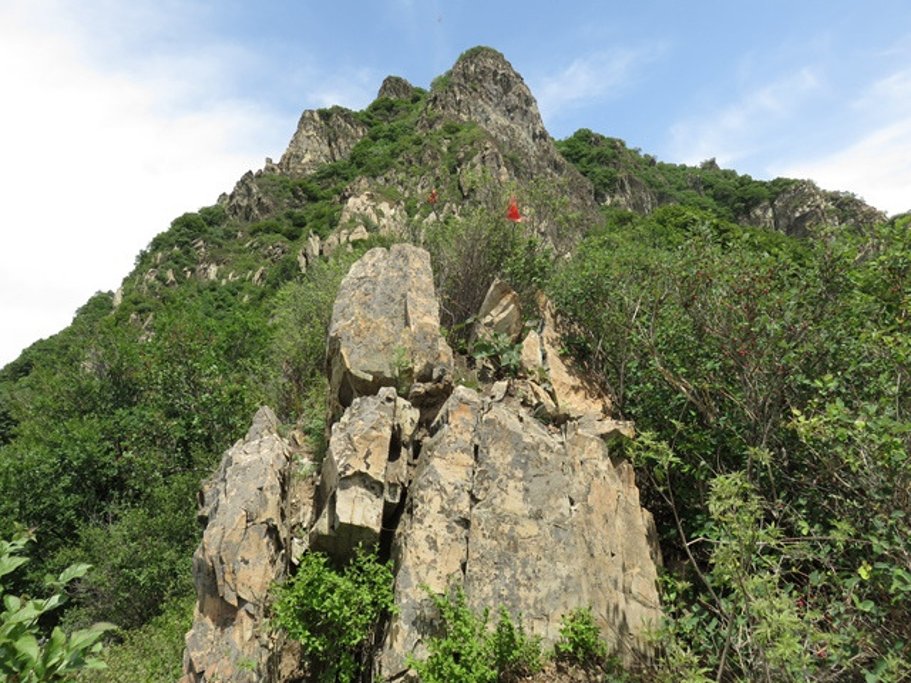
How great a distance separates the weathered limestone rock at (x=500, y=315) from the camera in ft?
31.8

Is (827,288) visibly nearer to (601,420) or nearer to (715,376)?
(715,376)

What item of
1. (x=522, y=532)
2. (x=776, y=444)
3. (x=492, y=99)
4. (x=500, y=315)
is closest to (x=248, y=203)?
(x=492, y=99)

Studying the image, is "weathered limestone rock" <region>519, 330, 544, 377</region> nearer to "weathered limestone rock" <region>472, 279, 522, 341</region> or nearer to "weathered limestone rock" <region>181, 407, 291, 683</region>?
"weathered limestone rock" <region>472, 279, 522, 341</region>

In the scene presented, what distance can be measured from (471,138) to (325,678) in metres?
54.3

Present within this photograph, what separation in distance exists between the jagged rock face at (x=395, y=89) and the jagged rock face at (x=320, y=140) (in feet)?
46.0

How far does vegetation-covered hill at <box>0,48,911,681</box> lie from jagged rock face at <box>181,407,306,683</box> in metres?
2.22

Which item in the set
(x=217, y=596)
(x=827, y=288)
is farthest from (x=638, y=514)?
(x=217, y=596)

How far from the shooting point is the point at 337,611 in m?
6.20

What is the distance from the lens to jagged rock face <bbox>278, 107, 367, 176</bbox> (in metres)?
80.0

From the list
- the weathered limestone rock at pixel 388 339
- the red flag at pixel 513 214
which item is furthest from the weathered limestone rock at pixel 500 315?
the red flag at pixel 513 214

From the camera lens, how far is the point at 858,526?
5.41 meters

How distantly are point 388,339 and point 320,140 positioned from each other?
271 ft

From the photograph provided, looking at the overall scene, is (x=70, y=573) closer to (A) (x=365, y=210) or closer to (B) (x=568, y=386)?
(B) (x=568, y=386)

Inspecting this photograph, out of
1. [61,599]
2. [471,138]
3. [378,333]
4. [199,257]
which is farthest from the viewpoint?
[199,257]
